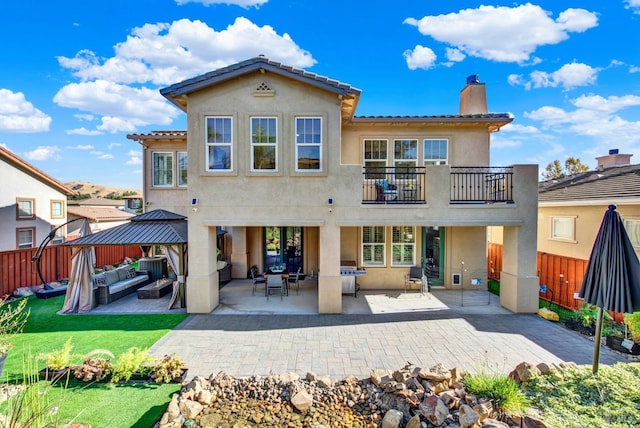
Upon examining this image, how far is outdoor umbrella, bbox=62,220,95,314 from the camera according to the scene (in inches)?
428

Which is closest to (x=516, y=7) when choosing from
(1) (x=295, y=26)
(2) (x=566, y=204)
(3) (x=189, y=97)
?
(2) (x=566, y=204)

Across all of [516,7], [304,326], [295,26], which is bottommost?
[304,326]

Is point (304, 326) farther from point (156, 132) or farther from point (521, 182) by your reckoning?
point (156, 132)

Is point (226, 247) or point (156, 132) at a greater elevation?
point (156, 132)

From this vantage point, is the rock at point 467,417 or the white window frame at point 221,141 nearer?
the rock at point 467,417

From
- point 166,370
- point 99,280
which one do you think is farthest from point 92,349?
point 99,280

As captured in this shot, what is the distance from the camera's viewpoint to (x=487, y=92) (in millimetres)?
14547

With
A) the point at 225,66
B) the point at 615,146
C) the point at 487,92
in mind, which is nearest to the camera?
the point at 225,66

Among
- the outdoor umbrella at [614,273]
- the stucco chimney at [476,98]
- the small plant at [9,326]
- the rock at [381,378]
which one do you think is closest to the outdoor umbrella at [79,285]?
the small plant at [9,326]

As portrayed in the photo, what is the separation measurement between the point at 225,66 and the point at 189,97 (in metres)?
1.67

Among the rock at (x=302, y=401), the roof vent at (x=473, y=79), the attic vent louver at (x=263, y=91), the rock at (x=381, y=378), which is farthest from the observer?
the roof vent at (x=473, y=79)

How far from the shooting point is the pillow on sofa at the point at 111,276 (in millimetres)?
12605

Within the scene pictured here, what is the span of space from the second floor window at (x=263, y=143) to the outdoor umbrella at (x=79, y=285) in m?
7.22

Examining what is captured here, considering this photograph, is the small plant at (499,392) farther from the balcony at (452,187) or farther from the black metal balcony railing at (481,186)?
the black metal balcony railing at (481,186)
